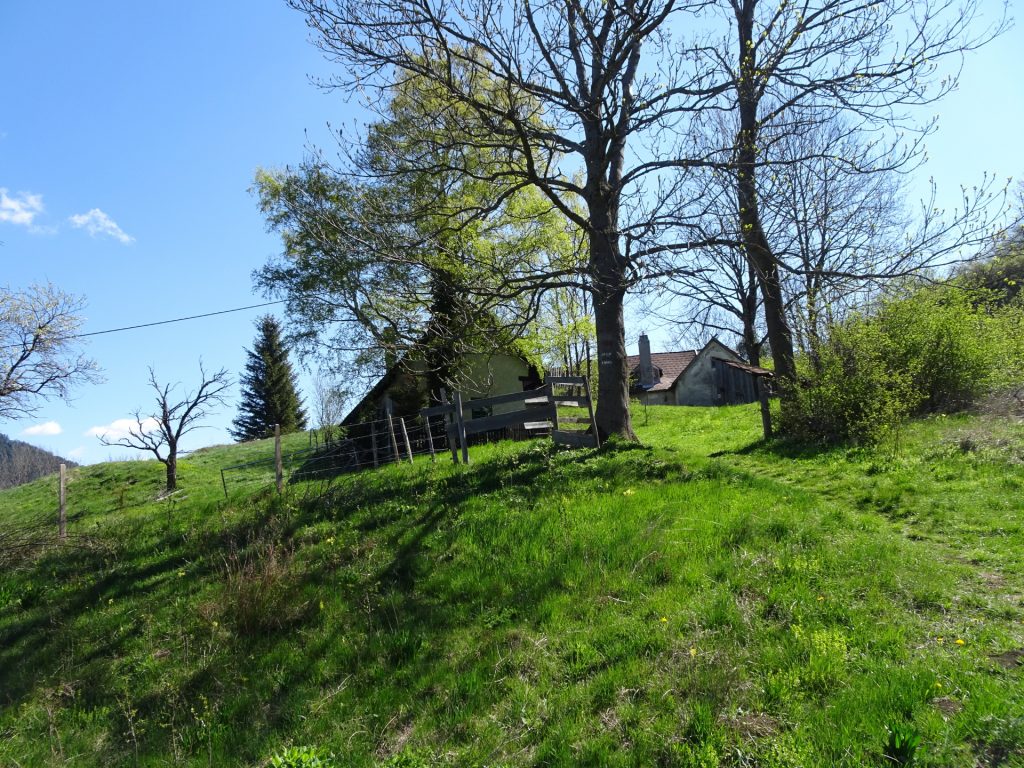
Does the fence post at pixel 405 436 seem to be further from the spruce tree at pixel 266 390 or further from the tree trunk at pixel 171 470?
the spruce tree at pixel 266 390

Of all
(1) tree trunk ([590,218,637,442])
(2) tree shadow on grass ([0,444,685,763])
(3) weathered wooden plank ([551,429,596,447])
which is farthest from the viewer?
(3) weathered wooden plank ([551,429,596,447])

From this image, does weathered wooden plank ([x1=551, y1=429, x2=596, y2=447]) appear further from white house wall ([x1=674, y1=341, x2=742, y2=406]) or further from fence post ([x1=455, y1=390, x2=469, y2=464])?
white house wall ([x1=674, y1=341, x2=742, y2=406])

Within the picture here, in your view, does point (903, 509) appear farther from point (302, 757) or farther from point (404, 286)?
point (404, 286)

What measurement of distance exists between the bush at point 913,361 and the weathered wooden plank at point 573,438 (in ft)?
15.0

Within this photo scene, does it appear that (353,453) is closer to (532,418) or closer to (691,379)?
(532,418)

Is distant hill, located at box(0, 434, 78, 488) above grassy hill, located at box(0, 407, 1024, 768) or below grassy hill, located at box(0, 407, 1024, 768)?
above

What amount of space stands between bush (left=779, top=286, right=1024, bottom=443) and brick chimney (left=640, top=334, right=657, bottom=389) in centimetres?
3680

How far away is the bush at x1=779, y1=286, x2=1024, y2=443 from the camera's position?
11766mm

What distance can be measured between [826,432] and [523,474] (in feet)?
21.1

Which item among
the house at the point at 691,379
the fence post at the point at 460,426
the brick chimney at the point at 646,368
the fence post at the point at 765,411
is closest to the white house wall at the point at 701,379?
the house at the point at 691,379

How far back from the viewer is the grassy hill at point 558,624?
3.82m

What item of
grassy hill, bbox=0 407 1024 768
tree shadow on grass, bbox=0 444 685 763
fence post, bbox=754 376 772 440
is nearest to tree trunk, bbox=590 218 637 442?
grassy hill, bbox=0 407 1024 768

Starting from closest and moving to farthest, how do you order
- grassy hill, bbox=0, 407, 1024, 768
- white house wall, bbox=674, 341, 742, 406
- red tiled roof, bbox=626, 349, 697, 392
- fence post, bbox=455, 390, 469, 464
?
grassy hill, bbox=0, 407, 1024, 768, fence post, bbox=455, 390, 469, 464, white house wall, bbox=674, 341, 742, 406, red tiled roof, bbox=626, 349, 697, 392

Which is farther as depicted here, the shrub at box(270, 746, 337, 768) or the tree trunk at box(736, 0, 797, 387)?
the tree trunk at box(736, 0, 797, 387)
